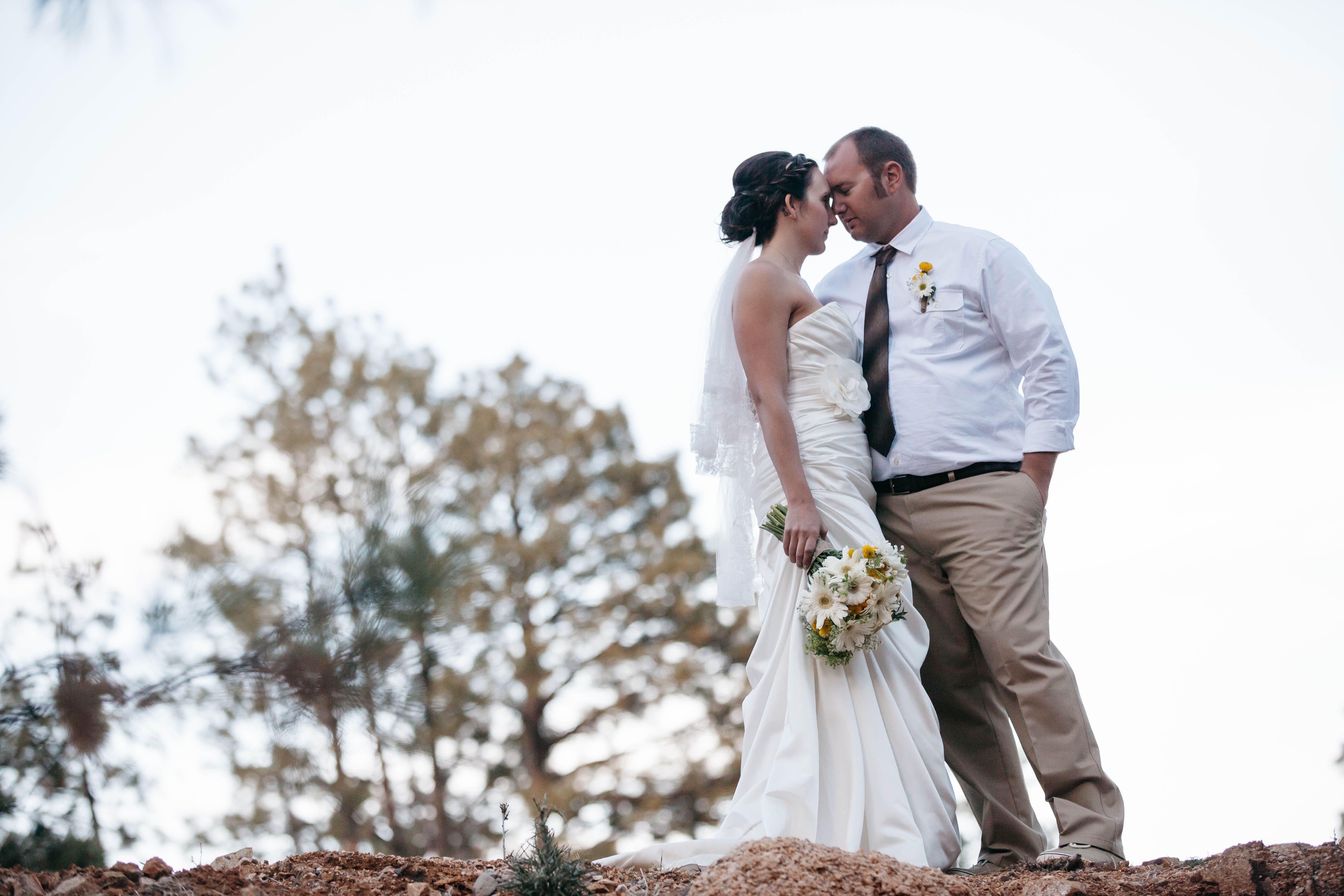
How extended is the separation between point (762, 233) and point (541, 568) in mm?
11270

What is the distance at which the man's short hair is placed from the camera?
421cm

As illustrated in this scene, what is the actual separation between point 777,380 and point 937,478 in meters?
0.73

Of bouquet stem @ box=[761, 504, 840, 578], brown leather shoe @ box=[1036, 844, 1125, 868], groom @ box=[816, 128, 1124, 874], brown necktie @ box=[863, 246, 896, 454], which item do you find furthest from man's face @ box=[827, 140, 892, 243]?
brown leather shoe @ box=[1036, 844, 1125, 868]

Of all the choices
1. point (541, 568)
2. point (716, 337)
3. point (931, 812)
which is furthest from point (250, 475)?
point (931, 812)

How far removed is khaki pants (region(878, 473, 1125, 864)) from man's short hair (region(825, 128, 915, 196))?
1352 millimetres

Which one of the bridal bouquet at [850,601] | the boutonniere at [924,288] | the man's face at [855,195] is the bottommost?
the bridal bouquet at [850,601]

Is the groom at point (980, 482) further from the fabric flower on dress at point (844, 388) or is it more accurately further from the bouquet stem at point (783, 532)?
the bouquet stem at point (783, 532)

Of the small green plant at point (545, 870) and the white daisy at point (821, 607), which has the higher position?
the white daisy at point (821, 607)

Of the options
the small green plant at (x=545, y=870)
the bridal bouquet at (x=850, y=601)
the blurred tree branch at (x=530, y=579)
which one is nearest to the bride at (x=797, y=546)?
the bridal bouquet at (x=850, y=601)

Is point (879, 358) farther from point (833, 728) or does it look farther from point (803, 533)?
point (833, 728)

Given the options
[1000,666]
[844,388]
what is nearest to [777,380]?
[844,388]

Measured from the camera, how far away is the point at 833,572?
3.38 meters

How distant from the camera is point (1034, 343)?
391cm

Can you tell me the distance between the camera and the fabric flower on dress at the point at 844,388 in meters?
3.79
